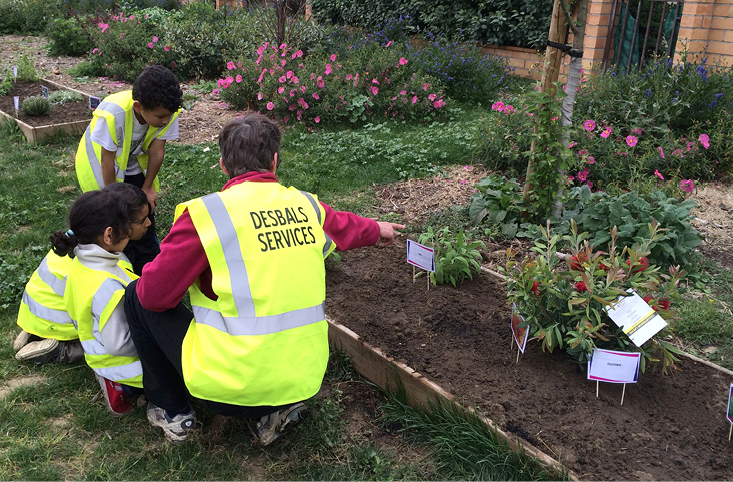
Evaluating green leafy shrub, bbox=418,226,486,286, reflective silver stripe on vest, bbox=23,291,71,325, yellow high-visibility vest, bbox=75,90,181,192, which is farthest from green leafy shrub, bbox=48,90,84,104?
green leafy shrub, bbox=418,226,486,286

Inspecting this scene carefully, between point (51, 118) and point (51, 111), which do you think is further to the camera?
point (51, 111)

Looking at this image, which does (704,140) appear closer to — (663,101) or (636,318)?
(663,101)

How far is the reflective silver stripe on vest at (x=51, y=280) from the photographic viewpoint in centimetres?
304

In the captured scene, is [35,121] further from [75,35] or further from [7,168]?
[75,35]

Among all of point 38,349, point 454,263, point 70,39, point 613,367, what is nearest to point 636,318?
point 613,367

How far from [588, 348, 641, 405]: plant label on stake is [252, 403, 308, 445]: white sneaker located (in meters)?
1.31

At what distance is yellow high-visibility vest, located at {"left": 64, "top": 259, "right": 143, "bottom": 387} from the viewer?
271cm

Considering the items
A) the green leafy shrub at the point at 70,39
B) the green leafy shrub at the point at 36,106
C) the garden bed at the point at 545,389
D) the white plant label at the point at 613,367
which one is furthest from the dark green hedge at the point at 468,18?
the white plant label at the point at 613,367

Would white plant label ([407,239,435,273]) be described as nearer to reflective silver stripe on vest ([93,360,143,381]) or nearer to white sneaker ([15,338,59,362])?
reflective silver stripe on vest ([93,360,143,381])

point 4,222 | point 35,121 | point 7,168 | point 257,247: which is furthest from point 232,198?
point 35,121

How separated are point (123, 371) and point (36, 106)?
550 centimetres

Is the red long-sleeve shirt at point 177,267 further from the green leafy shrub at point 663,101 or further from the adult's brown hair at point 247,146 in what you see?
the green leafy shrub at point 663,101

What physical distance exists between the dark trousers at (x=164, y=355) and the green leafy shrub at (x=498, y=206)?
8.35 feet

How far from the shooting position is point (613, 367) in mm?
2535
